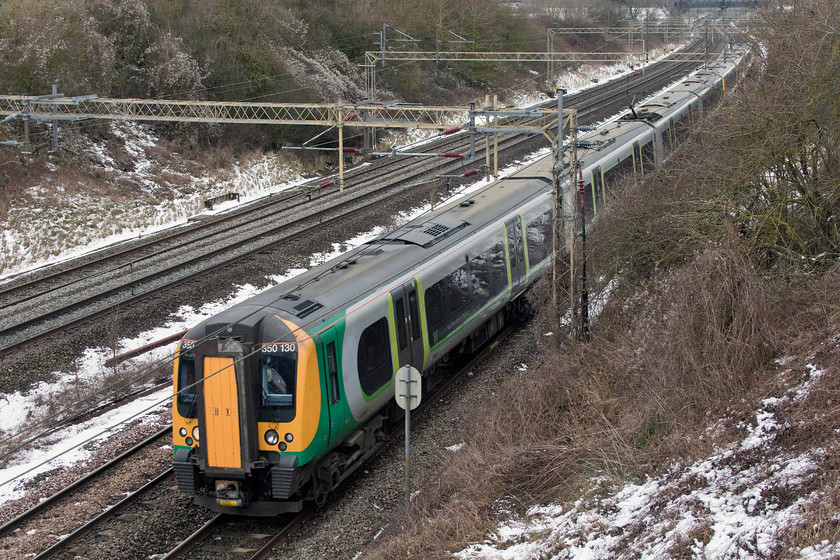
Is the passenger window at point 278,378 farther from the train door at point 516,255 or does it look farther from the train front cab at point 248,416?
the train door at point 516,255

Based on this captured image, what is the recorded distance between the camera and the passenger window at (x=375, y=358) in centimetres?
1060

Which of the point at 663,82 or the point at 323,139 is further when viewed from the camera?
the point at 663,82

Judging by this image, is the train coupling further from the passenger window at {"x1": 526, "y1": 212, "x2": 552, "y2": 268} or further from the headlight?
the passenger window at {"x1": 526, "y1": 212, "x2": 552, "y2": 268}

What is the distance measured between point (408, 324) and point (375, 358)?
1056 mm

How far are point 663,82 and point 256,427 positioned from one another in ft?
174

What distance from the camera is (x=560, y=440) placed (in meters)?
9.83

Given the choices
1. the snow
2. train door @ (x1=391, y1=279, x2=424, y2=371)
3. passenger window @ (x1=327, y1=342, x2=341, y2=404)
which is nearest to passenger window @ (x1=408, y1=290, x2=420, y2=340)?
train door @ (x1=391, y1=279, x2=424, y2=371)

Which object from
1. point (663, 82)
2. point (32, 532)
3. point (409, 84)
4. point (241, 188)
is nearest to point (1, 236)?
point (241, 188)

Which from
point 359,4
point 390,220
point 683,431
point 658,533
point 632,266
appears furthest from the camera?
point 359,4

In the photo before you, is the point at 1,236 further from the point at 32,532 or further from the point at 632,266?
the point at 632,266

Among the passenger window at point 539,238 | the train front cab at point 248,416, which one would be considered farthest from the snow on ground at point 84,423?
the passenger window at point 539,238

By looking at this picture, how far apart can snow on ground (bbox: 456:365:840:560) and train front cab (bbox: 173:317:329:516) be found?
2.51 metres

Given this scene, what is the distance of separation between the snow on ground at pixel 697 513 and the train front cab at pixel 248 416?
8.23 feet

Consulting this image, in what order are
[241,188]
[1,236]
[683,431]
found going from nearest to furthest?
[683,431] < [1,236] < [241,188]
